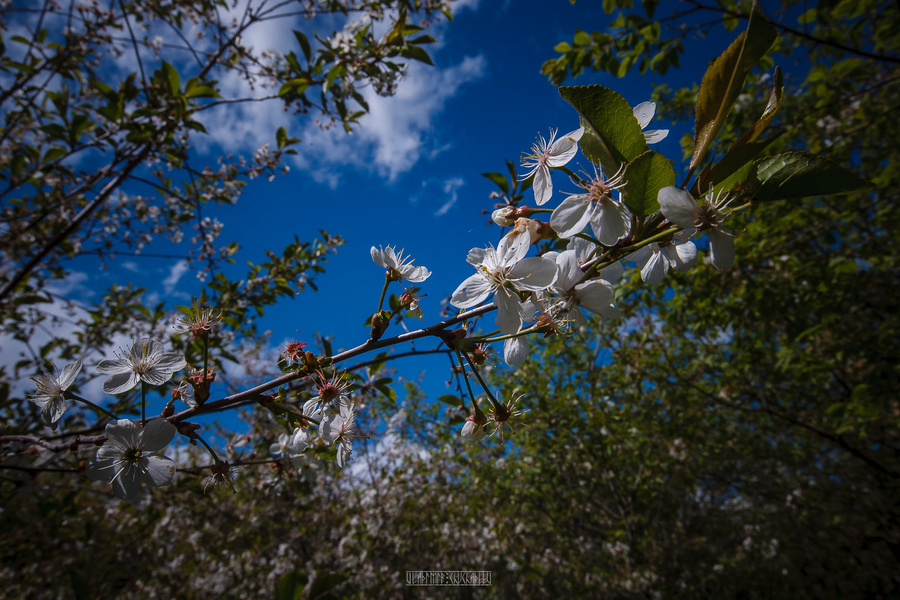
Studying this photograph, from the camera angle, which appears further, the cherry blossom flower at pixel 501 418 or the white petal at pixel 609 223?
the cherry blossom flower at pixel 501 418

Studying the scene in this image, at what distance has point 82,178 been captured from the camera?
2822mm

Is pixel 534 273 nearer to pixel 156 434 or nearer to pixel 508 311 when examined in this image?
pixel 508 311

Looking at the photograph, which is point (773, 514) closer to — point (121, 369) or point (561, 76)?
point (561, 76)

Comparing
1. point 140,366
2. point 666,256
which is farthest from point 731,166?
point 140,366

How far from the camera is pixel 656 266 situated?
82cm

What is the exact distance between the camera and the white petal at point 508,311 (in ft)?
2.46

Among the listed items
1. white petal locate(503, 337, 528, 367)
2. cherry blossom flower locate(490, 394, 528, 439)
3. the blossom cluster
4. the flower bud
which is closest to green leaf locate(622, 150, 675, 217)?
the blossom cluster

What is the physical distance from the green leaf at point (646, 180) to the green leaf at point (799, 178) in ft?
0.50

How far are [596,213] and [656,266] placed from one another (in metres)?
0.19

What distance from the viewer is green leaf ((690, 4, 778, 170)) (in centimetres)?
64

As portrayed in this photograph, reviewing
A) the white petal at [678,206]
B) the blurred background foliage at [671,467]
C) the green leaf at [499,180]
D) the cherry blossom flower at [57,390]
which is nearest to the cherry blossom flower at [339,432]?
the cherry blossom flower at [57,390]

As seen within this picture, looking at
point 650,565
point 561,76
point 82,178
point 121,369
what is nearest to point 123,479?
point 121,369

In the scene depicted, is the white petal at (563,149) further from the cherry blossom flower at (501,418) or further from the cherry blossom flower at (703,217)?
the cherry blossom flower at (501,418)

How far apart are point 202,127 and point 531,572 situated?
5799mm
